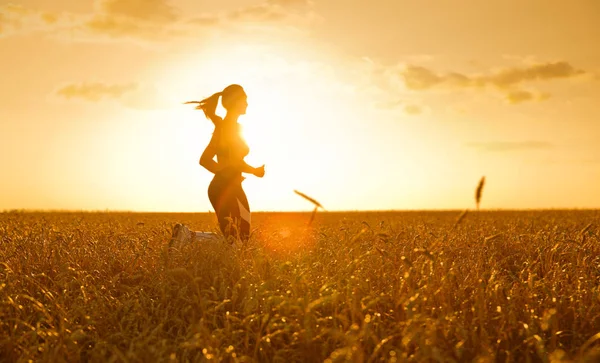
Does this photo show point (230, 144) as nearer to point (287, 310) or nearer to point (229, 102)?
point (229, 102)

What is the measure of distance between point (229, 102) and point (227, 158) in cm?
91

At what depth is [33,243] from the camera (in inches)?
285

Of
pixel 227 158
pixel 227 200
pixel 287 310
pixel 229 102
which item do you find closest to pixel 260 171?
pixel 227 158

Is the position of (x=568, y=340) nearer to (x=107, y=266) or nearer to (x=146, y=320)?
(x=146, y=320)

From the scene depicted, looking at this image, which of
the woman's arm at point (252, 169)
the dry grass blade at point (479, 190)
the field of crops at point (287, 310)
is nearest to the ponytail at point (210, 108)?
the woman's arm at point (252, 169)

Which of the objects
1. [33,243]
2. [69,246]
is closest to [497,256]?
[69,246]

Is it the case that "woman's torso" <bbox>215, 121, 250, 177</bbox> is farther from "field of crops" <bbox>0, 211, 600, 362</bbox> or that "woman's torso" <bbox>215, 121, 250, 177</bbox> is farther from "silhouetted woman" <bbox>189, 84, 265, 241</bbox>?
"field of crops" <bbox>0, 211, 600, 362</bbox>

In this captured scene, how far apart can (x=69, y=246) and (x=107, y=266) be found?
3.42 ft

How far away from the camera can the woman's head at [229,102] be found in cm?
832

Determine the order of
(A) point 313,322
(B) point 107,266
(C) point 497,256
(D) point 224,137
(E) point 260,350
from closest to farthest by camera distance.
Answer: (E) point 260,350 → (A) point 313,322 → (B) point 107,266 → (C) point 497,256 → (D) point 224,137

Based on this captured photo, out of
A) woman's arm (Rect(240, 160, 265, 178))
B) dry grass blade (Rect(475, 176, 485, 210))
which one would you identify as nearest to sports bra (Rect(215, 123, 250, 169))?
woman's arm (Rect(240, 160, 265, 178))

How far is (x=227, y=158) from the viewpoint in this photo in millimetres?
8234

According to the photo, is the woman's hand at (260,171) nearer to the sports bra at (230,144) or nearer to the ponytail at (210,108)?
the sports bra at (230,144)

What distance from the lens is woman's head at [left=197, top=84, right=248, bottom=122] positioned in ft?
27.3
